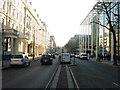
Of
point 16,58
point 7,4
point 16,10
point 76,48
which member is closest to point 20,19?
point 16,10

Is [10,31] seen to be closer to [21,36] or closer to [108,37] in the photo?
[21,36]

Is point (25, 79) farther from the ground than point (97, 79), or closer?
farther from the ground

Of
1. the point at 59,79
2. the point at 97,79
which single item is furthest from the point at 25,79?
the point at 97,79

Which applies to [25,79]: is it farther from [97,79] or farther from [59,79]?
[97,79]

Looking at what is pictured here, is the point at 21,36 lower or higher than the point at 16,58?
higher

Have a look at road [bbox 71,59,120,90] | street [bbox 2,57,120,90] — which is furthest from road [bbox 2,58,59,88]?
road [bbox 71,59,120,90]

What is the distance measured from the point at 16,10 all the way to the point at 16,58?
21.8 m

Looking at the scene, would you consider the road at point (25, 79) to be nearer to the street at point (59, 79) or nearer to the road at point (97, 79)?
the street at point (59, 79)

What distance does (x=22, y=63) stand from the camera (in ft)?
62.5

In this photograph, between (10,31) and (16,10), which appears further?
(16,10)

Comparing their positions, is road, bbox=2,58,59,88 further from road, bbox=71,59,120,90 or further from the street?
road, bbox=71,59,120,90

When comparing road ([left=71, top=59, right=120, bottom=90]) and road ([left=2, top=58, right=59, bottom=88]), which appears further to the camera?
road ([left=71, top=59, right=120, bottom=90])

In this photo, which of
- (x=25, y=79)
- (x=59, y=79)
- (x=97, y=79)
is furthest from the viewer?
(x=97, y=79)

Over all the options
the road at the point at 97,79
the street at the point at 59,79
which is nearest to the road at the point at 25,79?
the street at the point at 59,79
